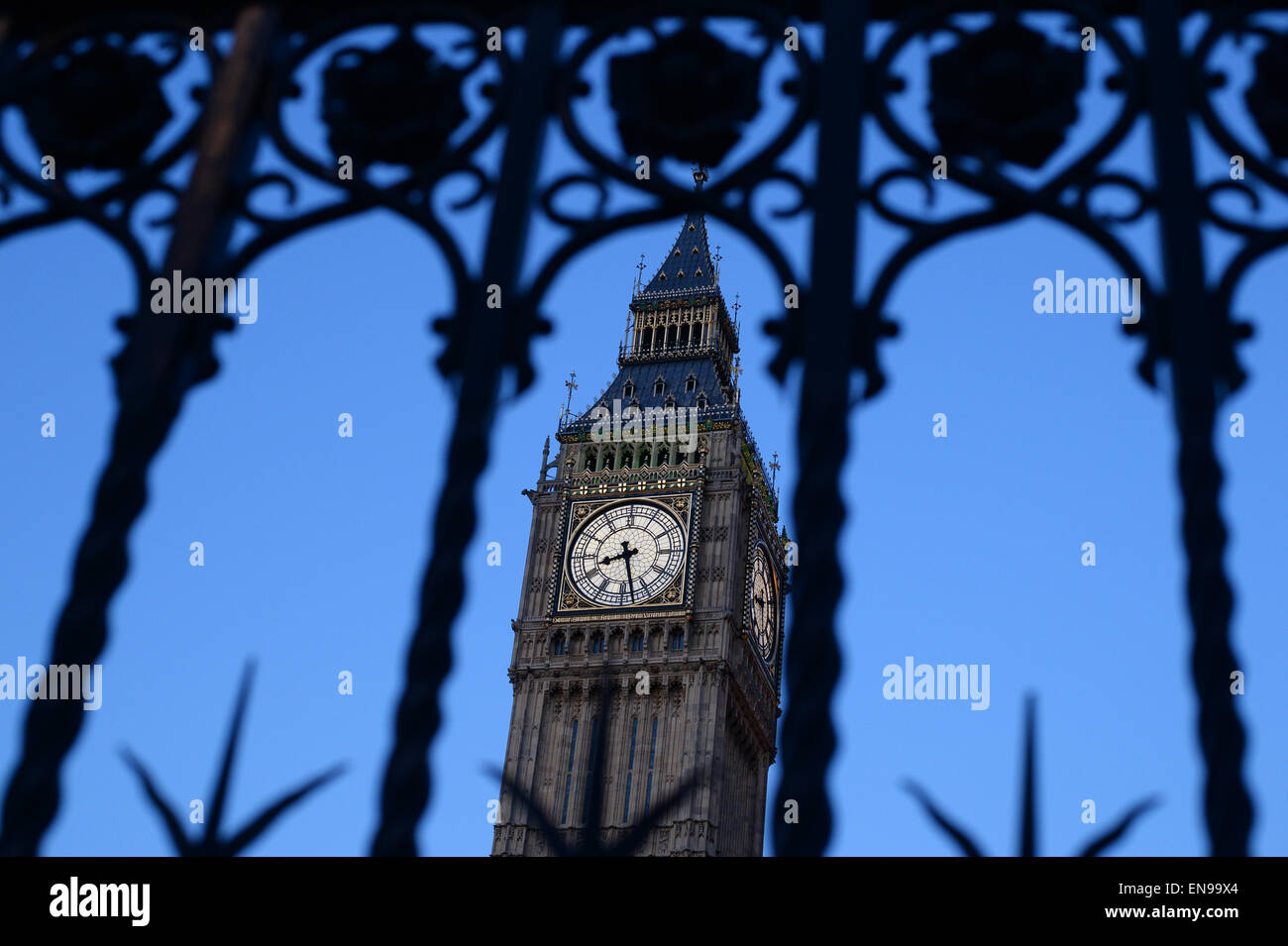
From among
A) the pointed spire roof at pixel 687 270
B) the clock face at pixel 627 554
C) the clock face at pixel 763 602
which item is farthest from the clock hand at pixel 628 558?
the pointed spire roof at pixel 687 270

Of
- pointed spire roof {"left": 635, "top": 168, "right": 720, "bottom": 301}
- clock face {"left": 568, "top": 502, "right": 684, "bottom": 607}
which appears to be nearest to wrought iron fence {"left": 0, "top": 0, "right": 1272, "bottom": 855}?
clock face {"left": 568, "top": 502, "right": 684, "bottom": 607}

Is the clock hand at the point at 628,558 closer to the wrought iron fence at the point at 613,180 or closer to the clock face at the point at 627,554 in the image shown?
the clock face at the point at 627,554

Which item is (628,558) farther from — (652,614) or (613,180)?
(613,180)

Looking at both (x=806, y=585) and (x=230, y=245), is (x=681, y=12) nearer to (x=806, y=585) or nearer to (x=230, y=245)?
Answer: (x=230, y=245)

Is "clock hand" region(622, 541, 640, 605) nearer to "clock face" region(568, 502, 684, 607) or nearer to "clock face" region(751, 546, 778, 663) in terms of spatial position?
"clock face" region(568, 502, 684, 607)

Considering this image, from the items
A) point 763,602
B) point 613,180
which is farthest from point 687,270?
point 613,180
